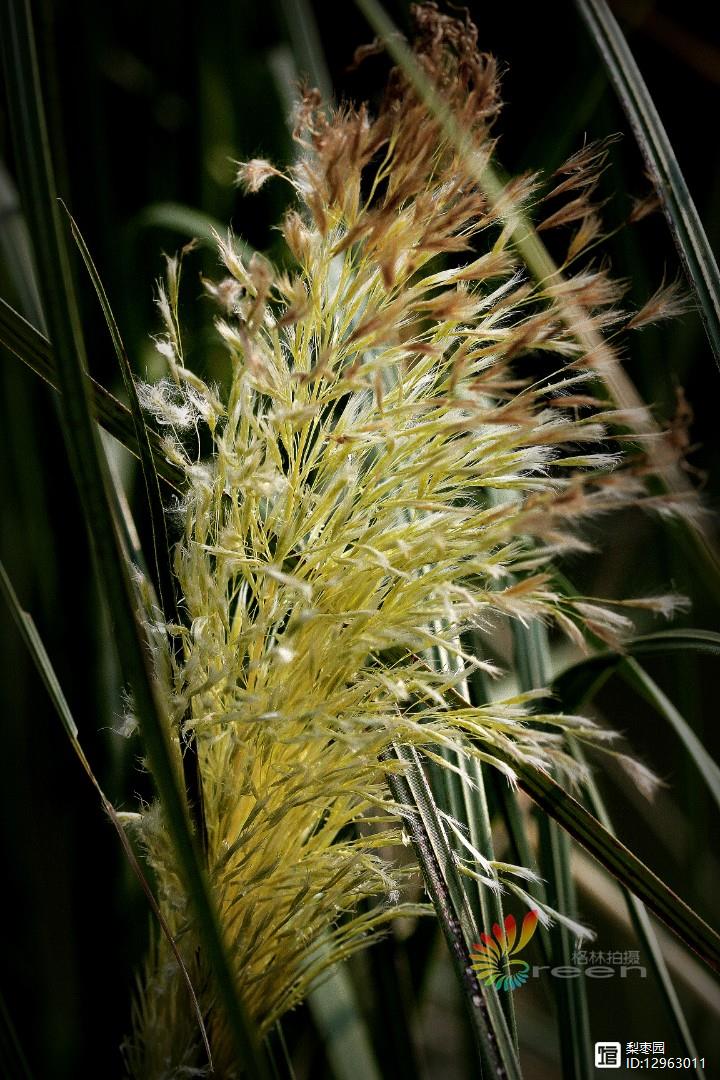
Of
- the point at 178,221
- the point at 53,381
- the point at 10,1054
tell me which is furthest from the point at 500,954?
the point at 178,221

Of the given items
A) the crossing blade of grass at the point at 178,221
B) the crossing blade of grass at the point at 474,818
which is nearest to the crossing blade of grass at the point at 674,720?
the crossing blade of grass at the point at 474,818

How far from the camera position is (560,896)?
1.29ft

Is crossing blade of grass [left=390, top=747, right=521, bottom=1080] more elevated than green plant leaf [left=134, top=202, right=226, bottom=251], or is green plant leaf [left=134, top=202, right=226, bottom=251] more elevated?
green plant leaf [left=134, top=202, right=226, bottom=251]

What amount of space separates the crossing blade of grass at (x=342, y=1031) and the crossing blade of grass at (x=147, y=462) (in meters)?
0.21

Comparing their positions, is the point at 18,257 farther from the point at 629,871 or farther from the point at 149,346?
the point at 629,871

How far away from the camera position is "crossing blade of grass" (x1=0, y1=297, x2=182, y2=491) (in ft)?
0.93

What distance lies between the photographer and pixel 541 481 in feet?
0.85

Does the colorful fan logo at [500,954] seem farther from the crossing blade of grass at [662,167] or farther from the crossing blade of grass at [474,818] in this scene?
the crossing blade of grass at [662,167]

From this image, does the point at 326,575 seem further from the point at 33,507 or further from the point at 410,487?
the point at 33,507

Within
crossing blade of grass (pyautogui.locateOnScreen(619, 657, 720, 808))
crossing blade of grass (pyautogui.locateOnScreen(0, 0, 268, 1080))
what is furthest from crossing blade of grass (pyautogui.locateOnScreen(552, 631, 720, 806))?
crossing blade of grass (pyautogui.locateOnScreen(0, 0, 268, 1080))

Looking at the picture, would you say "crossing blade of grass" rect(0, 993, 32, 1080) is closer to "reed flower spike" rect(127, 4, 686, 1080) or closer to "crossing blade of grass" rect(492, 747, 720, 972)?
"reed flower spike" rect(127, 4, 686, 1080)

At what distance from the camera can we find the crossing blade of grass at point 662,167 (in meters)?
0.33

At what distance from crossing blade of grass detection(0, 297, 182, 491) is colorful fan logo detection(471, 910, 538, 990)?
231 millimetres

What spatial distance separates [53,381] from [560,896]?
1.14 ft
